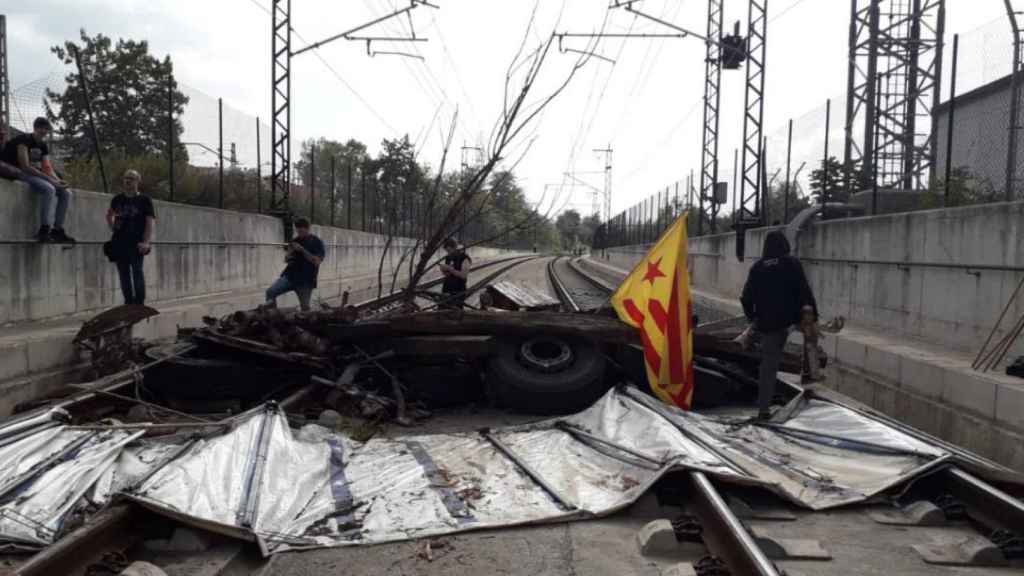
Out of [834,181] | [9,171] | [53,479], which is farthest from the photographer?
[834,181]

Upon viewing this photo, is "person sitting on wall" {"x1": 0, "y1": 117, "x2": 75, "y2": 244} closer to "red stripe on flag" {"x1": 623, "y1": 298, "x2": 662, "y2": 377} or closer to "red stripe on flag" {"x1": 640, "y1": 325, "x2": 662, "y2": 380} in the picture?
"red stripe on flag" {"x1": 623, "y1": 298, "x2": 662, "y2": 377}

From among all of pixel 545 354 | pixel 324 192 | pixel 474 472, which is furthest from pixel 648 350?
pixel 324 192

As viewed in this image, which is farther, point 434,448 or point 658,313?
point 658,313

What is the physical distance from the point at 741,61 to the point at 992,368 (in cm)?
1793

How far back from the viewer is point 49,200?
10.5 metres

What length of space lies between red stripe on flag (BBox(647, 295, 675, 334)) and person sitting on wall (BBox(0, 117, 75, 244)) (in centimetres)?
783

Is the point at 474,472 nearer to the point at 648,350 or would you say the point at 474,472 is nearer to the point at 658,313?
the point at 648,350

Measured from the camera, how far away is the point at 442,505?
4902 mm

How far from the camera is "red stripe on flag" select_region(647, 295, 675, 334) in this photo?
7.74 metres

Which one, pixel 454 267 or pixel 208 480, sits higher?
pixel 454 267

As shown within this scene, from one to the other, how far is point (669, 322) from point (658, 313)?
16cm

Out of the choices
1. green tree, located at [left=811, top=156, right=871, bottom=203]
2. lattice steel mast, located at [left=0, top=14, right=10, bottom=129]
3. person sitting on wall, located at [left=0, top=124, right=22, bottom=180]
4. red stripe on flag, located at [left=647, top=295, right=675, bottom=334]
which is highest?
lattice steel mast, located at [left=0, top=14, right=10, bottom=129]

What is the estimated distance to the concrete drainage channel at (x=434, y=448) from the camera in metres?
4.23

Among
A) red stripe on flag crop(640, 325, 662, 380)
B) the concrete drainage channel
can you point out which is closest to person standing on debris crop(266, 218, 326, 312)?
the concrete drainage channel
